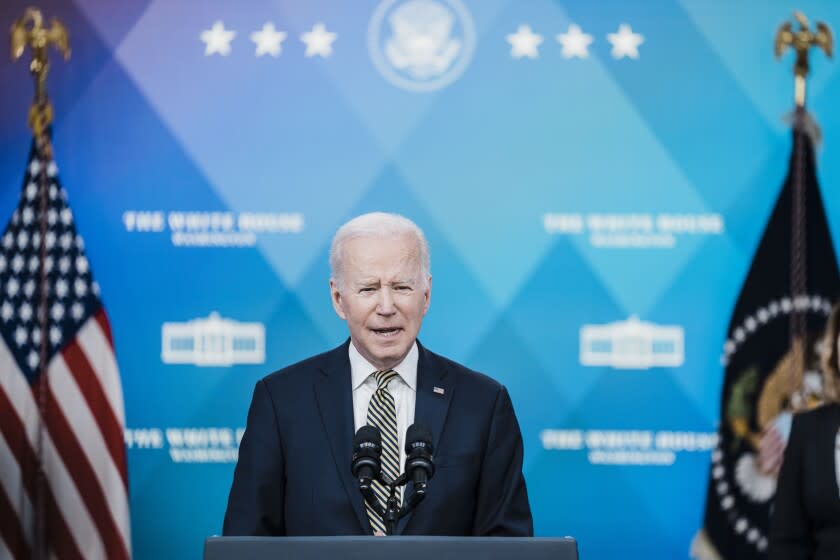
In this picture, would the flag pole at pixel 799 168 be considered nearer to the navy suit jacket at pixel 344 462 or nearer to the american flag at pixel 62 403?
the navy suit jacket at pixel 344 462

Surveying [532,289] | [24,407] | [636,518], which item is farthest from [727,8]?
[24,407]

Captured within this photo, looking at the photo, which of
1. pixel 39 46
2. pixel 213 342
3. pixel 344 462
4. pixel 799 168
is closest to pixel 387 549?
pixel 344 462

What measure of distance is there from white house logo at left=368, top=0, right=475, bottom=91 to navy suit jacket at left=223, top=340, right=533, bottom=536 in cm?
217

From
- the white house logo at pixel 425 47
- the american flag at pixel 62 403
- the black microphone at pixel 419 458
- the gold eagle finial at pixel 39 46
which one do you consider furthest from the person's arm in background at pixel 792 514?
the gold eagle finial at pixel 39 46

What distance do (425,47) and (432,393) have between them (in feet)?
7.63

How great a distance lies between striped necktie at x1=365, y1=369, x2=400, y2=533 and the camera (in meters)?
2.45

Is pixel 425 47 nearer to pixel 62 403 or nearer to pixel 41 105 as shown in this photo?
pixel 41 105

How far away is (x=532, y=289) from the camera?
14.9ft

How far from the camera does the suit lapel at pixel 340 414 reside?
245 centimetres

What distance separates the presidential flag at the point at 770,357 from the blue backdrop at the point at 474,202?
72 millimetres

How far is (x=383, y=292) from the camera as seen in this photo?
2.52 meters

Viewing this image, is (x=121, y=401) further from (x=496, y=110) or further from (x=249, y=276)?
(x=496, y=110)

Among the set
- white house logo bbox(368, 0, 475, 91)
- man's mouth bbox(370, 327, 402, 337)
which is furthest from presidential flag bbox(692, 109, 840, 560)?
man's mouth bbox(370, 327, 402, 337)

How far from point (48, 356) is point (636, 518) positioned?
8.25ft
